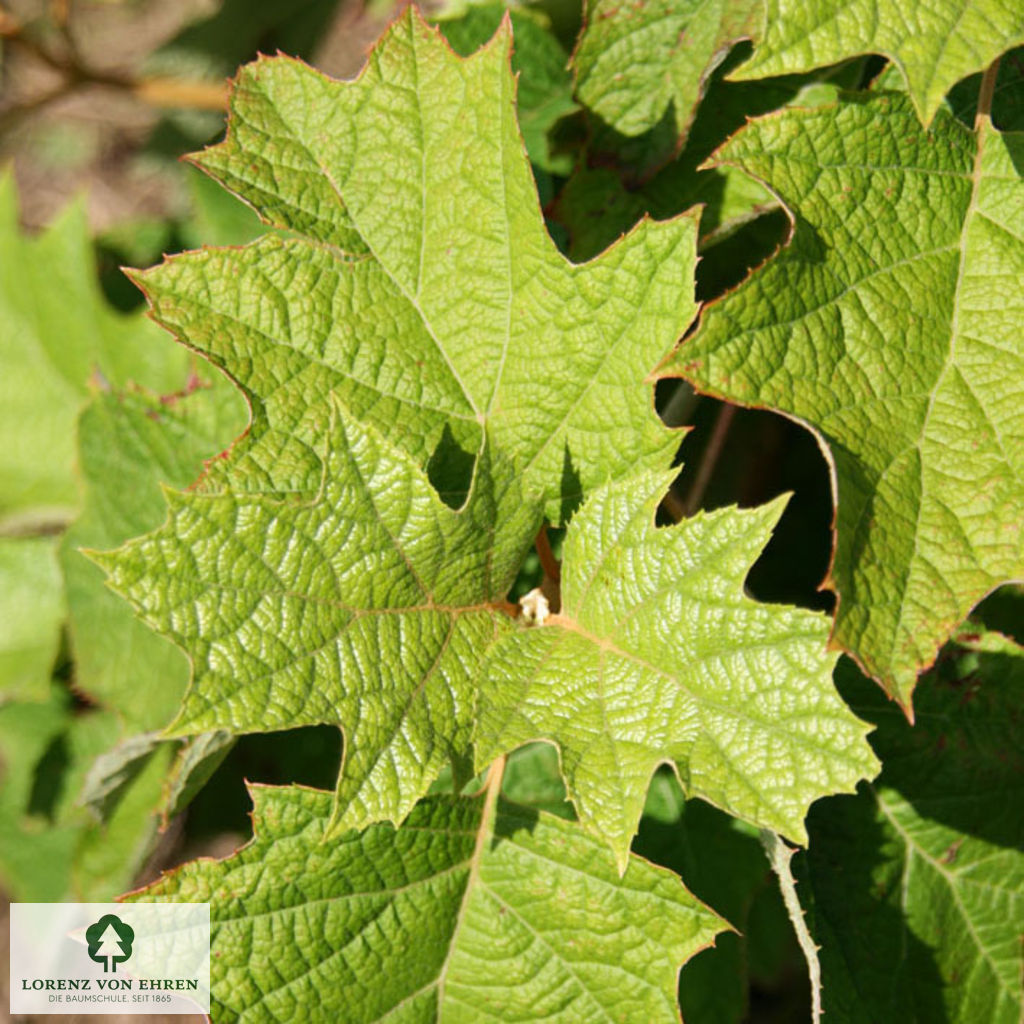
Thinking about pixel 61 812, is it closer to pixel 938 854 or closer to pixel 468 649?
pixel 468 649

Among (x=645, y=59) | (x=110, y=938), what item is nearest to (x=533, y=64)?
(x=645, y=59)

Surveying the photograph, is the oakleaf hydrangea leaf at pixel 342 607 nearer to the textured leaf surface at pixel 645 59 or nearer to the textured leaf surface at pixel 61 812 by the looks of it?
the textured leaf surface at pixel 645 59

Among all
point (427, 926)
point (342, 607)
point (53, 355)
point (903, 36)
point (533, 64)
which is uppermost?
point (53, 355)

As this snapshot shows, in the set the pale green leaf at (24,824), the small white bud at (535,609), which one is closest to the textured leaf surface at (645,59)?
the small white bud at (535,609)

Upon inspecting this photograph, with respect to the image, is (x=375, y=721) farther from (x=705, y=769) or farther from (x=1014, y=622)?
(x=1014, y=622)

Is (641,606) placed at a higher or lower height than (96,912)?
higher

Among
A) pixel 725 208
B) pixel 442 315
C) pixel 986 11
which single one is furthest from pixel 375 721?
pixel 986 11

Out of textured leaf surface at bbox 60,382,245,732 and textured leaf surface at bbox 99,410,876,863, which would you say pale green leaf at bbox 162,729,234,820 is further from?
textured leaf surface at bbox 60,382,245,732
